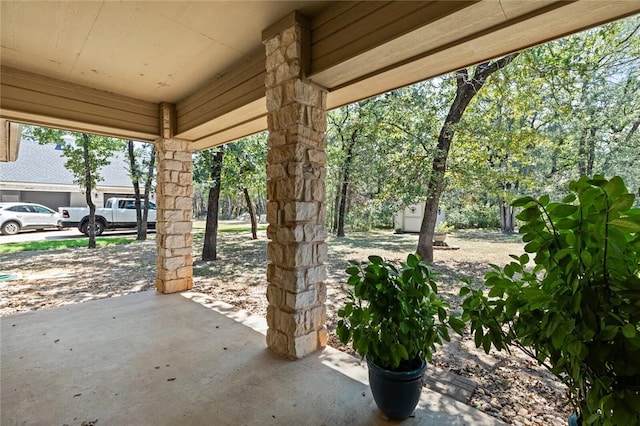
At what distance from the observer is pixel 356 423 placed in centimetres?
150

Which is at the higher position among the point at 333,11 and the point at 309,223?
the point at 333,11

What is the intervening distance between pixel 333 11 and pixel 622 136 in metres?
6.47

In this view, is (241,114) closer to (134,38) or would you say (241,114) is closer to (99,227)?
(134,38)

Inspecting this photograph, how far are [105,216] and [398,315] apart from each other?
11.9m

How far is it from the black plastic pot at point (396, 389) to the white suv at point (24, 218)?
13181 millimetres

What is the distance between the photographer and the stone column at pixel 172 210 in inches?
148

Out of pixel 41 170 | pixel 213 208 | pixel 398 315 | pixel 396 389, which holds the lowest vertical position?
pixel 396 389

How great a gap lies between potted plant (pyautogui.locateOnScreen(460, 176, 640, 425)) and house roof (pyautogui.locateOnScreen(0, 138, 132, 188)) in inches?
537

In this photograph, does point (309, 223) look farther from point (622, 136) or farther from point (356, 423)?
point (622, 136)

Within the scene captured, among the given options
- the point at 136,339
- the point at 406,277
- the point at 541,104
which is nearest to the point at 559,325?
the point at 406,277

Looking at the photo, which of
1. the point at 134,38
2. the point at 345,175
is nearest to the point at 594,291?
the point at 134,38

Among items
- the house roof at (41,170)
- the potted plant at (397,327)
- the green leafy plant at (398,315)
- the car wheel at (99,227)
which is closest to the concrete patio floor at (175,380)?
the potted plant at (397,327)

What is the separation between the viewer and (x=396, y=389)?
1439 millimetres

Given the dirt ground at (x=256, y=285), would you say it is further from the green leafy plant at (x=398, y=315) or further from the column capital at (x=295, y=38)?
the column capital at (x=295, y=38)
